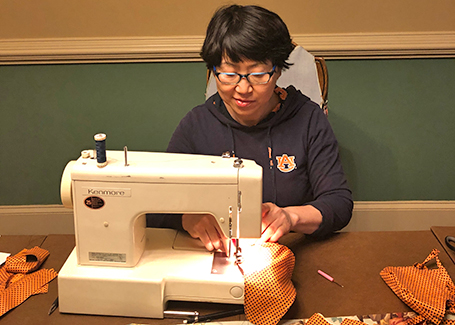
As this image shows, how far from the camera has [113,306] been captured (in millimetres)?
1146

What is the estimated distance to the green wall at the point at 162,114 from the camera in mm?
2734

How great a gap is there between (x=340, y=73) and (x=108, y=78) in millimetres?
1391

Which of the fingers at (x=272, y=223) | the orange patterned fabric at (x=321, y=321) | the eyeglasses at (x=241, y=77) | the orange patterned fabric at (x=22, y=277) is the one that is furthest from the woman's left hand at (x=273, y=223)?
the orange patterned fabric at (x=22, y=277)

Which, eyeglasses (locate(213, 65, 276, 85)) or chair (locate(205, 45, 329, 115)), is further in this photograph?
chair (locate(205, 45, 329, 115))

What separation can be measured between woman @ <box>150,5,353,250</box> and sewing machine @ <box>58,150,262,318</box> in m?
0.14

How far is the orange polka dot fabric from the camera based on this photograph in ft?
3.65

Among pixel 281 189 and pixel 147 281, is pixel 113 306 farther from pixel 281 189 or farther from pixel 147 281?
pixel 281 189

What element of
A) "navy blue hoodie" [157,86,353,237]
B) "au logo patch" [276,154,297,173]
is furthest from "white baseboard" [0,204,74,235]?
"au logo patch" [276,154,297,173]

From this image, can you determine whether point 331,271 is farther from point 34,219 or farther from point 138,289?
point 34,219

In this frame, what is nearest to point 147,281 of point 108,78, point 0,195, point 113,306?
point 113,306

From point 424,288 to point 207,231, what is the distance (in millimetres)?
595

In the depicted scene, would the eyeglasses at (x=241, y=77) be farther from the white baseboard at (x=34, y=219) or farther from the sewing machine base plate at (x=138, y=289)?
the white baseboard at (x=34, y=219)

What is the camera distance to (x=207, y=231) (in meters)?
1.27

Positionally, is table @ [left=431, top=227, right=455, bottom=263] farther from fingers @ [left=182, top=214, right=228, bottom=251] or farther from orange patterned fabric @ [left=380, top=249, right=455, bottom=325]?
fingers @ [left=182, top=214, right=228, bottom=251]
